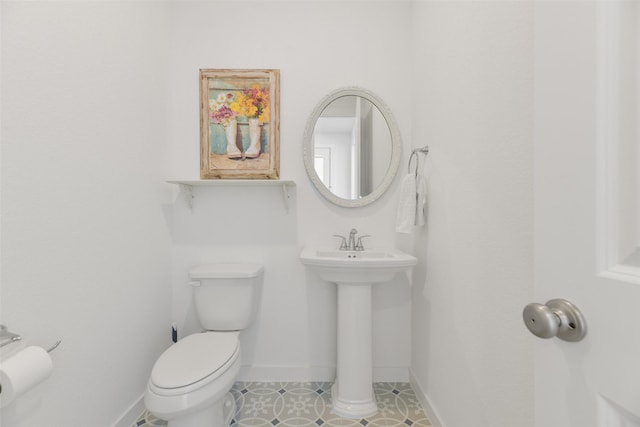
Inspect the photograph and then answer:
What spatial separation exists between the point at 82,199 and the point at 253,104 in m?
1.05

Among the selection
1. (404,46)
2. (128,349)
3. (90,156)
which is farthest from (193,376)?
(404,46)

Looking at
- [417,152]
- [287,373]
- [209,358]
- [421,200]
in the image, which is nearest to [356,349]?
[287,373]

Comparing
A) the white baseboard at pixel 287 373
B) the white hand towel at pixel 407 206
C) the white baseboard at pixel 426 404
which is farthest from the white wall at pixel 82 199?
the white baseboard at pixel 426 404

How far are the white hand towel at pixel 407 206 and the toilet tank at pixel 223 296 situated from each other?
0.85 m

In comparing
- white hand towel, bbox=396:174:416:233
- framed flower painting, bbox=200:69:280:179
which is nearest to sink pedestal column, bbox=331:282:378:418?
white hand towel, bbox=396:174:416:233

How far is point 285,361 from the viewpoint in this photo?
74.4 inches

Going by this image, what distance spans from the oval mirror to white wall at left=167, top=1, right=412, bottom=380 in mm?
70

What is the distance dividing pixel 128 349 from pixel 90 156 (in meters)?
0.92

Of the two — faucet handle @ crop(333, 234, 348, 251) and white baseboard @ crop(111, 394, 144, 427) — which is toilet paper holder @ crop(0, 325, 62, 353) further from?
faucet handle @ crop(333, 234, 348, 251)

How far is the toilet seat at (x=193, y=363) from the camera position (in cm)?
114

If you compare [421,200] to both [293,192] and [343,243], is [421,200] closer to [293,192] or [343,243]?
[343,243]

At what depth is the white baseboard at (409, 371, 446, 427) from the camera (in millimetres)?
1433

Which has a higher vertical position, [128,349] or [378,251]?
[378,251]

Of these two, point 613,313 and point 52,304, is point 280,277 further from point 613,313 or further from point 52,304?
point 613,313
